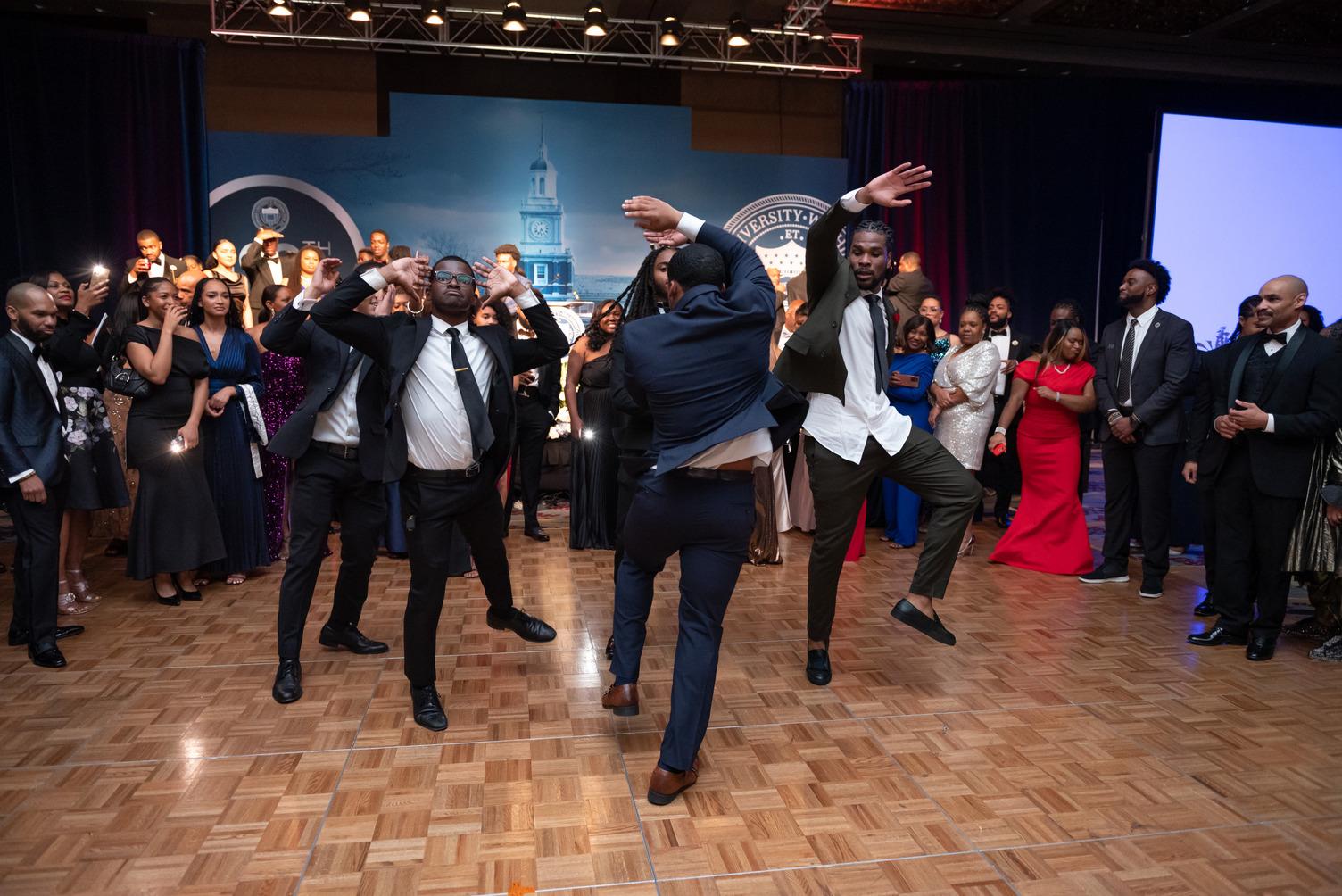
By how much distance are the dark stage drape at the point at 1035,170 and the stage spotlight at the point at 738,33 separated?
2.20 meters

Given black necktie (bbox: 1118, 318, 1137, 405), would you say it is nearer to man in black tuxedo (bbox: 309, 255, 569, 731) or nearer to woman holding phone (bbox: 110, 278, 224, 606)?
man in black tuxedo (bbox: 309, 255, 569, 731)

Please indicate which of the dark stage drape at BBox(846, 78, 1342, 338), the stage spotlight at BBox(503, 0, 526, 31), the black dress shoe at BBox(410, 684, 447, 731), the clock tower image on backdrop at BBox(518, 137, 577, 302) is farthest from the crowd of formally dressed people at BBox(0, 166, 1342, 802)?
the dark stage drape at BBox(846, 78, 1342, 338)

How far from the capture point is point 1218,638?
4109 mm

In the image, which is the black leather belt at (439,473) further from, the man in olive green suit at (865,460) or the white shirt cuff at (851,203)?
the white shirt cuff at (851,203)

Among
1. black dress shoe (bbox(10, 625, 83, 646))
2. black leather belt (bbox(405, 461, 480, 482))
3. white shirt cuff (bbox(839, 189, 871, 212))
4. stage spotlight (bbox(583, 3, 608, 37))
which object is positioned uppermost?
stage spotlight (bbox(583, 3, 608, 37))

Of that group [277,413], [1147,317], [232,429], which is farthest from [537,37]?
[1147,317]

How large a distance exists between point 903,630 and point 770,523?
4.50 feet

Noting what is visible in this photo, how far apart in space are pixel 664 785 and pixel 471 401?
134 centimetres

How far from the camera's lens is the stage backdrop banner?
368 inches

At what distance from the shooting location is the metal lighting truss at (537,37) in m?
8.73

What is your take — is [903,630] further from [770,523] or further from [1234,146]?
[1234,146]

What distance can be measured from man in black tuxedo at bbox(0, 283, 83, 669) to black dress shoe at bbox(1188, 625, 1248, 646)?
189 inches

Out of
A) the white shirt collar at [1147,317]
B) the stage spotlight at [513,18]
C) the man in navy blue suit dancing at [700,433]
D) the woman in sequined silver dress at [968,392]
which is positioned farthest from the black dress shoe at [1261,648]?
the stage spotlight at [513,18]

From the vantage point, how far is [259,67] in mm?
9836
